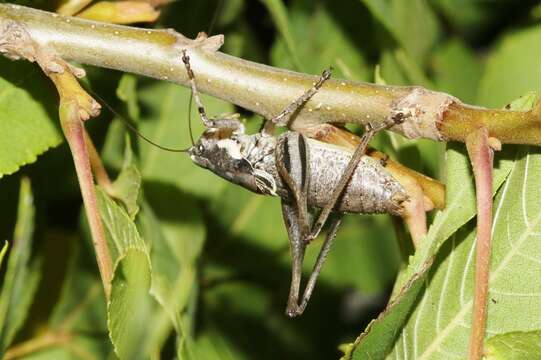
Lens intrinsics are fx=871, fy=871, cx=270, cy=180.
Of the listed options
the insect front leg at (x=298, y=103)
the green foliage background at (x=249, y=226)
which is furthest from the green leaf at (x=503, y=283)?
the insect front leg at (x=298, y=103)

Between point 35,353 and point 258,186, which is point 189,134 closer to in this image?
point 258,186

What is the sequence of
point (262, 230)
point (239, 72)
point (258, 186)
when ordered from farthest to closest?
point (262, 230) → point (258, 186) → point (239, 72)

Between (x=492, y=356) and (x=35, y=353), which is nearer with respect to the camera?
(x=492, y=356)

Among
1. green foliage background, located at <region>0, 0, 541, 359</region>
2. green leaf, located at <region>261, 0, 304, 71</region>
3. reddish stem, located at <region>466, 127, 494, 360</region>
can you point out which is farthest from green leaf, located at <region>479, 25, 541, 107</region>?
reddish stem, located at <region>466, 127, 494, 360</region>

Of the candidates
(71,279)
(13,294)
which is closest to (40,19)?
(13,294)

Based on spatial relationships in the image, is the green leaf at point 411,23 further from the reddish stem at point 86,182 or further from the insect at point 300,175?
the reddish stem at point 86,182

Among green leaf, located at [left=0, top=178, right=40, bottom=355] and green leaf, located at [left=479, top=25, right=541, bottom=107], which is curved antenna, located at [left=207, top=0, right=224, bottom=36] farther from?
green leaf, located at [left=479, top=25, right=541, bottom=107]

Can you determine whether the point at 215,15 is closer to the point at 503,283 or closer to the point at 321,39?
the point at 321,39
